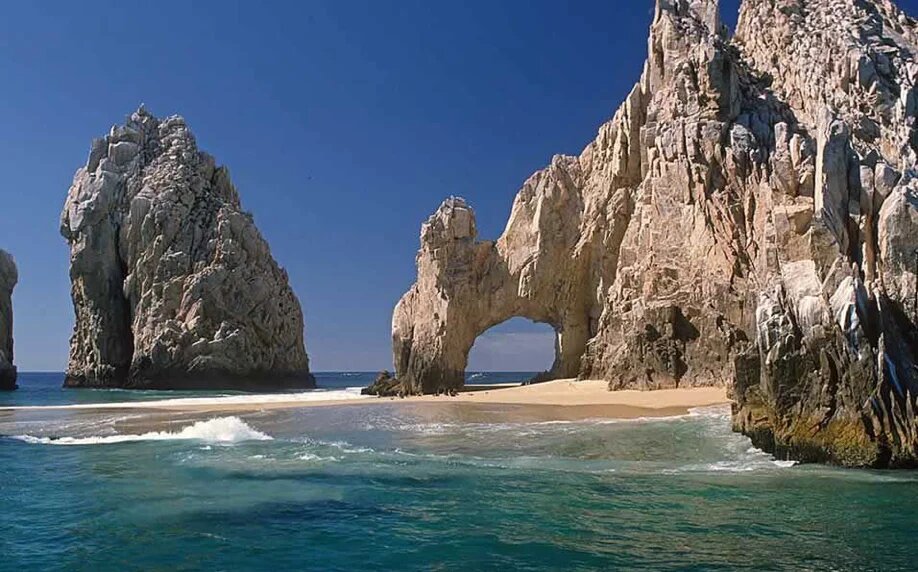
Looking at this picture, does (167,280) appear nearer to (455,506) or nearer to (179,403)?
(179,403)

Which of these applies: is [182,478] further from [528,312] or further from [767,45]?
[767,45]

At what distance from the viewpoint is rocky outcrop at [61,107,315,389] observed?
66375 mm

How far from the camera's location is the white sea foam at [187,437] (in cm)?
1961

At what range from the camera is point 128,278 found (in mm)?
70000

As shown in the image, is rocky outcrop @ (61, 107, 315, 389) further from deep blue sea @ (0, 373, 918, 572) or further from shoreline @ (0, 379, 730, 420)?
deep blue sea @ (0, 373, 918, 572)

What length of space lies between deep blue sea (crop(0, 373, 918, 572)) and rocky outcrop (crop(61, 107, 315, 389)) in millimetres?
49764

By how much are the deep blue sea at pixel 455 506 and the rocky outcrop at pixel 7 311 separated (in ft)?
195

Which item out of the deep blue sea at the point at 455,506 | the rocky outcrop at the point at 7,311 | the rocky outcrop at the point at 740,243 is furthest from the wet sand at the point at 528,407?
the rocky outcrop at the point at 7,311

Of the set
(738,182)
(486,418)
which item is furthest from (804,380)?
(738,182)

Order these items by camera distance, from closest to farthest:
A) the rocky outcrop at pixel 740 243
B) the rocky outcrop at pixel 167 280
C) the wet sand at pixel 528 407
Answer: the rocky outcrop at pixel 740 243, the wet sand at pixel 528 407, the rocky outcrop at pixel 167 280

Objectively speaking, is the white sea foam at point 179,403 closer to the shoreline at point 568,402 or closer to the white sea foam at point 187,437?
the shoreline at point 568,402

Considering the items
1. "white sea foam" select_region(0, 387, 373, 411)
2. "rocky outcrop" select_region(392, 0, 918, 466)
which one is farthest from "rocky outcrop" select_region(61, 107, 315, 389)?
"rocky outcrop" select_region(392, 0, 918, 466)

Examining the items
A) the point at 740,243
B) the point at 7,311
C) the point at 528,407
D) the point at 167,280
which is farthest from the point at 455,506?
the point at 7,311

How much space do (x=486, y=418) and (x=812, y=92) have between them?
820 inches
